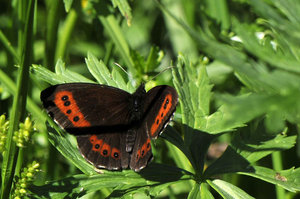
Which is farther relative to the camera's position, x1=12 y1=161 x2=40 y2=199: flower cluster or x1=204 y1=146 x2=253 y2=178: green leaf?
x1=204 y1=146 x2=253 y2=178: green leaf

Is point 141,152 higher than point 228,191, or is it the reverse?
point 141,152

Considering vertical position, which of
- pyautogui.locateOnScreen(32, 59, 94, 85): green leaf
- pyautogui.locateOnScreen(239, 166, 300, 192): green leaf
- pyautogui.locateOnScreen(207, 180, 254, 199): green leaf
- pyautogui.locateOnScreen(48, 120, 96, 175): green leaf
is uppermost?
pyautogui.locateOnScreen(32, 59, 94, 85): green leaf

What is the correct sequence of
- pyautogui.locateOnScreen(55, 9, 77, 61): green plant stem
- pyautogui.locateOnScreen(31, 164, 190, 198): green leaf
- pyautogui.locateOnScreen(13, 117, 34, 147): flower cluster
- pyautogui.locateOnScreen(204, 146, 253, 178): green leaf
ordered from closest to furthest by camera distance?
pyautogui.locateOnScreen(13, 117, 34, 147): flower cluster, pyautogui.locateOnScreen(31, 164, 190, 198): green leaf, pyautogui.locateOnScreen(204, 146, 253, 178): green leaf, pyautogui.locateOnScreen(55, 9, 77, 61): green plant stem

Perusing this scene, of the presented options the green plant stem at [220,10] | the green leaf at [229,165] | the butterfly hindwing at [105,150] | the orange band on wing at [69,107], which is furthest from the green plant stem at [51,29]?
the green plant stem at [220,10]

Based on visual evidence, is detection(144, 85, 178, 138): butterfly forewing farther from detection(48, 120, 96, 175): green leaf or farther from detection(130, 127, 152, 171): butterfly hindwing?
detection(48, 120, 96, 175): green leaf

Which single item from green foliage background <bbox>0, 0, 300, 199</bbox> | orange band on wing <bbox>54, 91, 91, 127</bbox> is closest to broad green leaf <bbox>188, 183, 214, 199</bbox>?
green foliage background <bbox>0, 0, 300, 199</bbox>

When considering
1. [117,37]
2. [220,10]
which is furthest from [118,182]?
[220,10]

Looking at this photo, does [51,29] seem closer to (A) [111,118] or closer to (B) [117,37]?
(B) [117,37]

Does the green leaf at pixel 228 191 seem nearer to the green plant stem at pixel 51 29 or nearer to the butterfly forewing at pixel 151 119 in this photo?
the butterfly forewing at pixel 151 119
